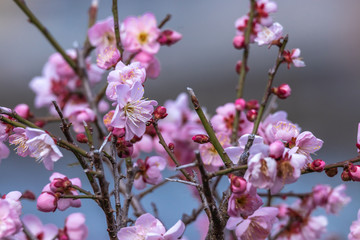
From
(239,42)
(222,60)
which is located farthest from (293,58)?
(222,60)

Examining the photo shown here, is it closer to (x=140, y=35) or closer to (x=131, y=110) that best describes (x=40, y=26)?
(x=140, y=35)

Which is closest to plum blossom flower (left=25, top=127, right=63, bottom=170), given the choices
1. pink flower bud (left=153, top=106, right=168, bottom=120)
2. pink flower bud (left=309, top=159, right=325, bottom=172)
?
pink flower bud (left=153, top=106, right=168, bottom=120)

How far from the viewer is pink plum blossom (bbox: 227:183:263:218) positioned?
487 millimetres

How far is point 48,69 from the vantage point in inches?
43.0

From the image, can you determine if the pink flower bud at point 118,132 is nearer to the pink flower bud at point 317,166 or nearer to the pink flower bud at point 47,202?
the pink flower bud at point 47,202

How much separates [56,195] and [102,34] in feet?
1.20

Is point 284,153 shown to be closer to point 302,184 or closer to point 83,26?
point 302,184

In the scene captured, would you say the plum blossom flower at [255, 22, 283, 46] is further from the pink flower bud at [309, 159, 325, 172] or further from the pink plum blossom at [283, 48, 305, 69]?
the pink flower bud at [309, 159, 325, 172]

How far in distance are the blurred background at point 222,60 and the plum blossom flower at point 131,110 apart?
8.15ft

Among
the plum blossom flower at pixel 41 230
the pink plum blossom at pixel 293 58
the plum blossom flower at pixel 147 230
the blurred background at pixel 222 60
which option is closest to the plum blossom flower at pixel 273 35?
the pink plum blossom at pixel 293 58

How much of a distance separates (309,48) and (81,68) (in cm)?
271

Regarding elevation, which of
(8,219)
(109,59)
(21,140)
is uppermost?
(109,59)

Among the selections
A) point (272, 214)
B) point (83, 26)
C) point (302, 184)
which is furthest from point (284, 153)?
point (83, 26)

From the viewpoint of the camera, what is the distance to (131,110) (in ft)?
1.72
